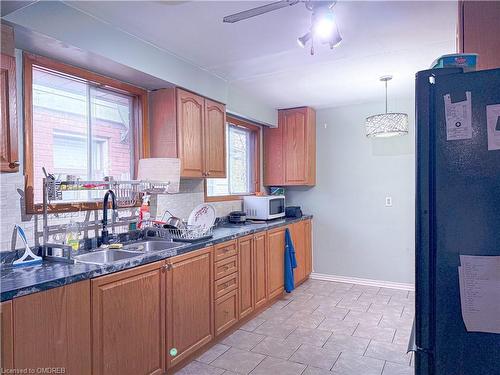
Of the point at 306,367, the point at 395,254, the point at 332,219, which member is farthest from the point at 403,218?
the point at 306,367

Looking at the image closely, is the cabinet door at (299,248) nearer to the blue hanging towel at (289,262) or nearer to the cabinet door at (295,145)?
the blue hanging towel at (289,262)

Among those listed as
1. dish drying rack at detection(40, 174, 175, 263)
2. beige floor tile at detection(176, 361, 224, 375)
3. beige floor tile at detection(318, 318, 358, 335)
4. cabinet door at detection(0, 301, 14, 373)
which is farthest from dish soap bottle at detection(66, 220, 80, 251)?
beige floor tile at detection(318, 318, 358, 335)

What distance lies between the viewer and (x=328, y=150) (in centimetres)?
472

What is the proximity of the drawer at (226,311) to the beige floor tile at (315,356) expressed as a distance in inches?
24.1

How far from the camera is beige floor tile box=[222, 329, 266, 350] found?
2.82m

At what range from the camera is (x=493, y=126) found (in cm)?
103

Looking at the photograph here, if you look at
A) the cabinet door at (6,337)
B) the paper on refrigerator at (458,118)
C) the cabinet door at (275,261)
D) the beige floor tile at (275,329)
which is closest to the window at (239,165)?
the cabinet door at (275,261)

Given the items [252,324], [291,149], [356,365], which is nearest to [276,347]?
[252,324]

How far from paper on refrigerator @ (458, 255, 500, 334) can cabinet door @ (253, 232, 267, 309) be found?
7.78 feet

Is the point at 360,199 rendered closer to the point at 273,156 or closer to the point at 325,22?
the point at 273,156

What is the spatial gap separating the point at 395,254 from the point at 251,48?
10.2 ft

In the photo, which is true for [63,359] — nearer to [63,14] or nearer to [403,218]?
[63,14]

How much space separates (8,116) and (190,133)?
4.63 feet

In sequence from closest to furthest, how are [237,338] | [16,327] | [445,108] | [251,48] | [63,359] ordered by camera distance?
[445,108]
[16,327]
[63,359]
[251,48]
[237,338]
